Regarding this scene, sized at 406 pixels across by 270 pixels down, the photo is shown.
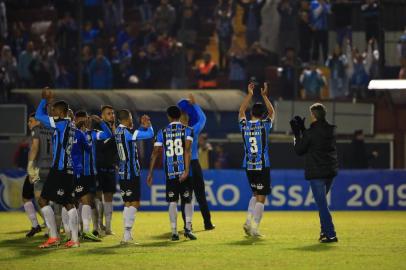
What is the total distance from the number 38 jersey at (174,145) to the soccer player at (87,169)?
1186 millimetres

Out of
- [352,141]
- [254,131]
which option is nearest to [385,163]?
[352,141]

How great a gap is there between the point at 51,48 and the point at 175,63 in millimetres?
3973

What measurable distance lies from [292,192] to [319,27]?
7198 millimetres

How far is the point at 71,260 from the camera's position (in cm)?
1262

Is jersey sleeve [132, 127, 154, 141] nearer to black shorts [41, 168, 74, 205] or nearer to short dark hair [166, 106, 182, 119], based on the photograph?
short dark hair [166, 106, 182, 119]

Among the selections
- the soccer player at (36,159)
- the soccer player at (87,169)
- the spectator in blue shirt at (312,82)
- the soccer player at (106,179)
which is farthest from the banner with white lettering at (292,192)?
the soccer player at (87,169)

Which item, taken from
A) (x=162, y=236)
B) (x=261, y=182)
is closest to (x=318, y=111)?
(x=261, y=182)

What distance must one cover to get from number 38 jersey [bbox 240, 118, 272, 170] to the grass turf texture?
126cm

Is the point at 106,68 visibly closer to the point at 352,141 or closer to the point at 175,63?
the point at 175,63

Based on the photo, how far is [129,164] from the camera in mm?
14656

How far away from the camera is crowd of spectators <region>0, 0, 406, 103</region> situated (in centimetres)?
2898

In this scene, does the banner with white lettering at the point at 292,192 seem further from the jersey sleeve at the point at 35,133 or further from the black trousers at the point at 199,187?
the jersey sleeve at the point at 35,133

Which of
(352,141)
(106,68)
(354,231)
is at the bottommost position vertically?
(354,231)

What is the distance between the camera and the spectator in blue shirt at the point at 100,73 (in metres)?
28.8
